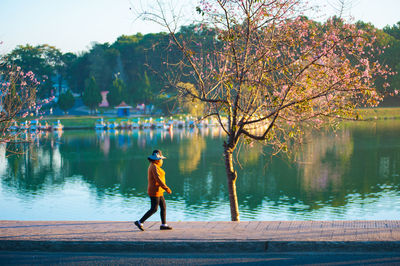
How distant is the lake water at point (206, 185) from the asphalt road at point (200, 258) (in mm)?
5717

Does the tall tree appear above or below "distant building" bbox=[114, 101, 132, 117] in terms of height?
above

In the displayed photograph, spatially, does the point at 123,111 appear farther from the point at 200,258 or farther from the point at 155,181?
the point at 200,258

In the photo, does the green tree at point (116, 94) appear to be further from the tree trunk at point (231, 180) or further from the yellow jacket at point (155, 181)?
the yellow jacket at point (155, 181)

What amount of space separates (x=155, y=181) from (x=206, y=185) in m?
19.5

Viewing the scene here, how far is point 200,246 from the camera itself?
8508 mm

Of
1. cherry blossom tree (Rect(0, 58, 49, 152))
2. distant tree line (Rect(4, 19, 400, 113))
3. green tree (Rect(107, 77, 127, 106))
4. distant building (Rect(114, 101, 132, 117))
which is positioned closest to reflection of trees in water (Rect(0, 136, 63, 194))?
cherry blossom tree (Rect(0, 58, 49, 152))

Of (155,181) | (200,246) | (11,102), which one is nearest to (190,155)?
(11,102)

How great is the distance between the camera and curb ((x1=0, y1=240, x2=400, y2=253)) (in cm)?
809

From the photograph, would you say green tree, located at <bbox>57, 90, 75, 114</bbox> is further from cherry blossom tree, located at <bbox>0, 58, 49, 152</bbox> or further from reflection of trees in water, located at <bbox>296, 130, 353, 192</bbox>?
cherry blossom tree, located at <bbox>0, 58, 49, 152</bbox>

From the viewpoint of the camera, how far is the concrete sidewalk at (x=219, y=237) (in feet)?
27.1

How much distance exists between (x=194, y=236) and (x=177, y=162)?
3017 cm

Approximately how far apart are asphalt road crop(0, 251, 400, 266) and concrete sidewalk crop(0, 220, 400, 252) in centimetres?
15

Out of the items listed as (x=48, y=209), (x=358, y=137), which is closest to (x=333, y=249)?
(x=48, y=209)

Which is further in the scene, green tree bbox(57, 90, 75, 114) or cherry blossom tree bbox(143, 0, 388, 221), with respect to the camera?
green tree bbox(57, 90, 75, 114)
